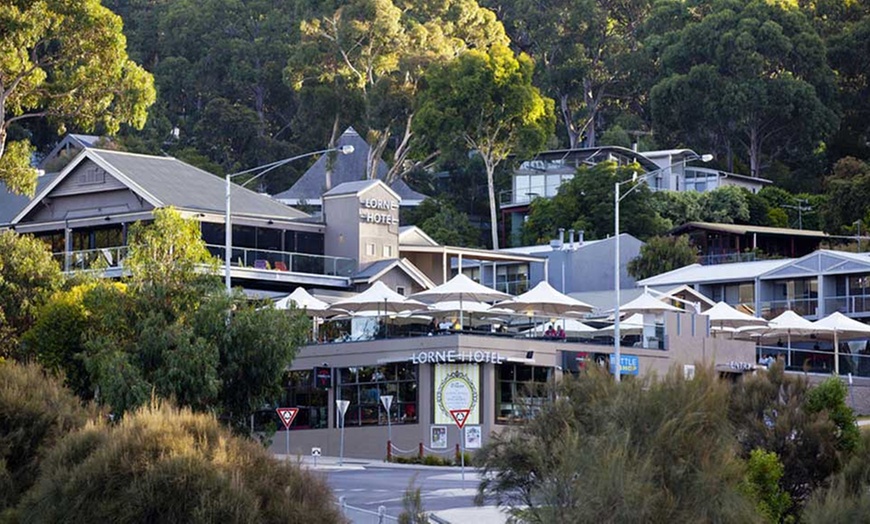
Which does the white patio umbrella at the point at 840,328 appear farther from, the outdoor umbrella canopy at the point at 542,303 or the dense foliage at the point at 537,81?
the dense foliage at the point at 537,81

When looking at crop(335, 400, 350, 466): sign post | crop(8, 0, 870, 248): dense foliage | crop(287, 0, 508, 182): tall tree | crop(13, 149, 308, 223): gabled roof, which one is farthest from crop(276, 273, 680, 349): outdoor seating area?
crop(287, 0, 508, 182): tall tree

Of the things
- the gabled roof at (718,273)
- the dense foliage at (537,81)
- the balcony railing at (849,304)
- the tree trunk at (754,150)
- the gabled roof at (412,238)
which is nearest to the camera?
the gabled roof at (412,238)

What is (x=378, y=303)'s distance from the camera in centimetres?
5609

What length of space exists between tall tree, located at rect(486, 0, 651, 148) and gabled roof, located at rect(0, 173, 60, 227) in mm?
46785

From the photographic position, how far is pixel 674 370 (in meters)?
26.9

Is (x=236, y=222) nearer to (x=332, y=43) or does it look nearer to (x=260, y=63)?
(x=332, y=43)

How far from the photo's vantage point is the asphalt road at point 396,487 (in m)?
34.2

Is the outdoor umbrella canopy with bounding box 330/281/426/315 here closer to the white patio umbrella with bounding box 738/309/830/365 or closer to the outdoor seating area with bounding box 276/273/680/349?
the outdoor seating area with bounding box 276/273/680/349

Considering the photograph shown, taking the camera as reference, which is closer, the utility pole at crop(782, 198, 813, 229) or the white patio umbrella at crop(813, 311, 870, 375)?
the white patio umbrella at crop(813, 311, 870, 375)

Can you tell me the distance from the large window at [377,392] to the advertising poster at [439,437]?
786 millimetres

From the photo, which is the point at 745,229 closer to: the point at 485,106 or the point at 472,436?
the point at 485,106

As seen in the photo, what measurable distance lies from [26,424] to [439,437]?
80.1 feet

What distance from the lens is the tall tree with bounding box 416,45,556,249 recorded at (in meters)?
89.7

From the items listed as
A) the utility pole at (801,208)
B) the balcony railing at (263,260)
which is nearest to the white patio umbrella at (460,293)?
the balcony railing at (263,260)
